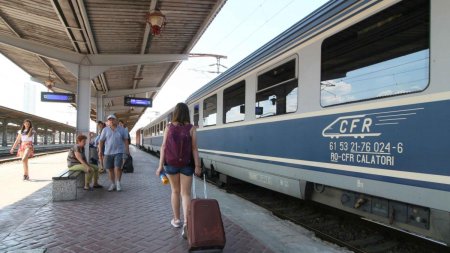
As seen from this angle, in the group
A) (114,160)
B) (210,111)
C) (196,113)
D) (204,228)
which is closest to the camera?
(204,228)

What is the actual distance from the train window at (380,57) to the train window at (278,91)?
803 millimetres

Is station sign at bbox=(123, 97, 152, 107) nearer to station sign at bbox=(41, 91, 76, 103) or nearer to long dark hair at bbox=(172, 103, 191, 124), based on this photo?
station sign at bbox=(41, 91, 76, 103)

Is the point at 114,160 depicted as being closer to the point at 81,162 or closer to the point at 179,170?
the point at 81,162

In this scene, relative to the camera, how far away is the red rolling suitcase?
3.91 m

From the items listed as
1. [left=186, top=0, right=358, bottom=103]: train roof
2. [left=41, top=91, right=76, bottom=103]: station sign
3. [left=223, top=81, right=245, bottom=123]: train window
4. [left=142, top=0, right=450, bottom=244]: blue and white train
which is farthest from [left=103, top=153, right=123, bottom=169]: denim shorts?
[left=41, top=91, right=76, bottom=103]: station sign

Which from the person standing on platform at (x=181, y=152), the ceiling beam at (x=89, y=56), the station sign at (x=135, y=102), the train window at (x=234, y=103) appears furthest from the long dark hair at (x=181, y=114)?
the station sign at (x=135, y=102)

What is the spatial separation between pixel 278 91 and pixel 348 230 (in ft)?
8.12

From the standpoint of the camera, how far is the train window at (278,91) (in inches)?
235

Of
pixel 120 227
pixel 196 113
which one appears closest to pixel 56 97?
pixel 196 113

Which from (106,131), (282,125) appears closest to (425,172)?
(282,125)

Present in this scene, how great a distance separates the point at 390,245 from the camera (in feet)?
15.4

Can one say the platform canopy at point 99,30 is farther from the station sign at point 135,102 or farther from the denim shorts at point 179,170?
the denim shorts at point 179,170

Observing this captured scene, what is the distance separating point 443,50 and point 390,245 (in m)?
2.50

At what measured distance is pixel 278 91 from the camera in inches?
253
